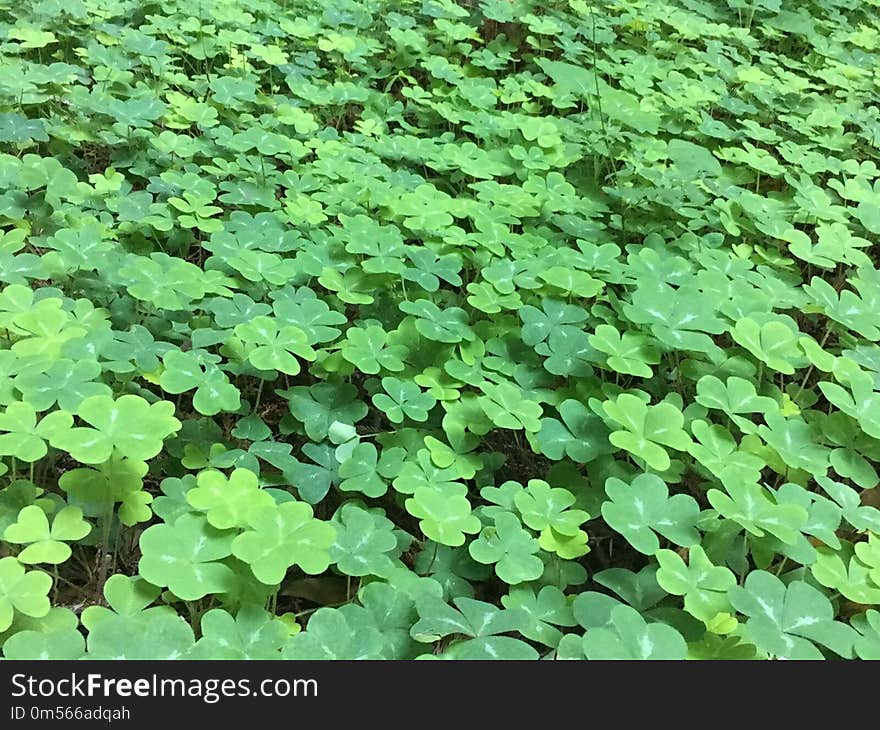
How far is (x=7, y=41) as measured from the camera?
3.54m

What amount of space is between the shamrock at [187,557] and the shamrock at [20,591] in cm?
18

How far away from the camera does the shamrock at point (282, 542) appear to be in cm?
141

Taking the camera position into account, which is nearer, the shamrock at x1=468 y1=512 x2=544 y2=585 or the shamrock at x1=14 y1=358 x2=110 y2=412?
the shamrock at x1=468 y1=512 x2=544 y2=585

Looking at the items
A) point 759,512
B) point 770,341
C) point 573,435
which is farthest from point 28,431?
point 770,341

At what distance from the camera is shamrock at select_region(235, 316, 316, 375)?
191 centimetres

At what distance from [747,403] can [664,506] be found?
0.48m

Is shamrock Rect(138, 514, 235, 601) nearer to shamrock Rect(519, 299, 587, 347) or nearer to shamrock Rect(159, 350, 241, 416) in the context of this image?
shamrock Rect(159, 350, 241, 416)

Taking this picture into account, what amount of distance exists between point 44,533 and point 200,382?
0.54 metres

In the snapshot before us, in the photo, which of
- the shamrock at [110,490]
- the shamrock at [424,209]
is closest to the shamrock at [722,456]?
the shamrock at [424,209]

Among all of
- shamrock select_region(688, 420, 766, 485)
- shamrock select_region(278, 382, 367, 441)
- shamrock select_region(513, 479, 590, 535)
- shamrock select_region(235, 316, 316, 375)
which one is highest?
shamrock select_region(688, 420, 766, 485)

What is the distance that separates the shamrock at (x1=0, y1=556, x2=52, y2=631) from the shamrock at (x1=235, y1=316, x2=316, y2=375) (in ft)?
2.42

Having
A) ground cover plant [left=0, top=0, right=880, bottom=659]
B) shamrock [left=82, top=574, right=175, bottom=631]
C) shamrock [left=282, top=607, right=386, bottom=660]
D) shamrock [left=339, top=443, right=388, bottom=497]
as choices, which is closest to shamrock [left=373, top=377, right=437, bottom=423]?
ground cover plant [left=0, top=0, right=880, bottom=659]

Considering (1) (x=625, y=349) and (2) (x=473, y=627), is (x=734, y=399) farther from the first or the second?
(2) (x=473, y=627)

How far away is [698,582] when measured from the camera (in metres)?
1.48
